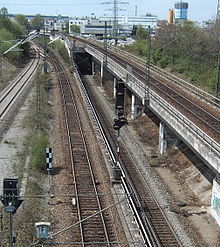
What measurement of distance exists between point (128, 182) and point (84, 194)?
10.9 ft

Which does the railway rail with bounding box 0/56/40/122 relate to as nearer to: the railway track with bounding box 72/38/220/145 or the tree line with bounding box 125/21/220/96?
the railway track with bounding box 72/38/220/145

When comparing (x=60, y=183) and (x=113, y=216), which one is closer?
(x=113, y=216)

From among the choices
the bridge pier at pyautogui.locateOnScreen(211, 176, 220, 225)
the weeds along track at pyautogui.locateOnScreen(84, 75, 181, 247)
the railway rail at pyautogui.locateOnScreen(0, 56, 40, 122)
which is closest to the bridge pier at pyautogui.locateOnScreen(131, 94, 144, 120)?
the weeds along track at pyautogui.locateOnScreen(84, 75, 181, 247)

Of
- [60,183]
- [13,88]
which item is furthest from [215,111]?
[13,88]

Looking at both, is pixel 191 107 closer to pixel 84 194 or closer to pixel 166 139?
pixel 166 139

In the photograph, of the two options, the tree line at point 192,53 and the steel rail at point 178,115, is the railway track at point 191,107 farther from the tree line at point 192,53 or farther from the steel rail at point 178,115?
the tree line at point 192,53

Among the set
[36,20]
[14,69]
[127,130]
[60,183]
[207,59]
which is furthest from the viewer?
[36,20]

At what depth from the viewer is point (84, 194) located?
21391mm

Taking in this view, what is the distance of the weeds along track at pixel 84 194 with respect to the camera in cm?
1727

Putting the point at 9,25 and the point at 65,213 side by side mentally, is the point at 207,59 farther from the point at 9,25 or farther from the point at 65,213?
the point at 9,25

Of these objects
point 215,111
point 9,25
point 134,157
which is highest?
point 9,25

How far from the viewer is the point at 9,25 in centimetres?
9150

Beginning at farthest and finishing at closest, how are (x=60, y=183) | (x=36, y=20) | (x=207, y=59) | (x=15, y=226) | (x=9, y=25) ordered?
(x=36, y=20), (x=9, y=25), (x=207, y=59), (x=60, y=183), (x=15, y=226)

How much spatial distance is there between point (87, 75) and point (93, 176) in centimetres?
4984
